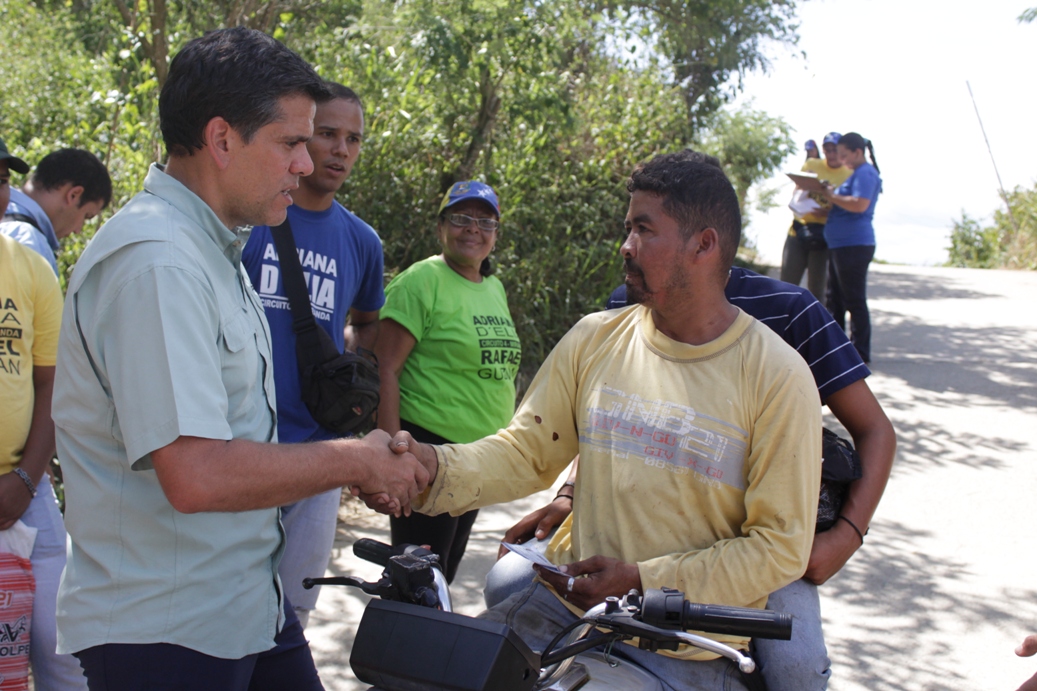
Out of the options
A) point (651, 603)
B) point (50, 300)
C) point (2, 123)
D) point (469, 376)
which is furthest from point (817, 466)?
point (2, 123)

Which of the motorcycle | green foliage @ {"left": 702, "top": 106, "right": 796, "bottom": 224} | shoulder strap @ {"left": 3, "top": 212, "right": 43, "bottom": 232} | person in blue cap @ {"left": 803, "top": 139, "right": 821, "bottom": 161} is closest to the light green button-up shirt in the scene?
the motorcycle

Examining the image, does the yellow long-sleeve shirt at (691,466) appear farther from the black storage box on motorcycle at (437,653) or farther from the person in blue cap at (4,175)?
the person in blue cap at (4,175)

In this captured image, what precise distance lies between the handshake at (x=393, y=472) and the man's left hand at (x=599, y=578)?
0.39 metres

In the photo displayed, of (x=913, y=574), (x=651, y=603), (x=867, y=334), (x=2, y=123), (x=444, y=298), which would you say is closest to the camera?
(x=651, y=603)

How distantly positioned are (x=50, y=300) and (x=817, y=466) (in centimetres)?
253

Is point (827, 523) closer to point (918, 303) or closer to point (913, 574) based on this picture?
point (913, 574)

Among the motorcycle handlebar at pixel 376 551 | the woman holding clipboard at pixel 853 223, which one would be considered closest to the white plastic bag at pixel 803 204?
the woman holding clipboard at pixel 853 223

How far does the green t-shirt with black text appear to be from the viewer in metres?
4.03

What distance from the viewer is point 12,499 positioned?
9.50 ft

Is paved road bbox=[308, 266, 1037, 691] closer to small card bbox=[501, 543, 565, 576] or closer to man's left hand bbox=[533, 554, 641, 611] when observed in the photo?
small card bbox=[501, 543, 565, 576]

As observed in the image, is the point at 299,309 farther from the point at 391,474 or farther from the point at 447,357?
the point at 391,474

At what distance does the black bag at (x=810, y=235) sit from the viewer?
8.85 metres

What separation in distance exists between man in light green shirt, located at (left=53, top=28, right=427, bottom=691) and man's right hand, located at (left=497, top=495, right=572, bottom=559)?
2.54 feet

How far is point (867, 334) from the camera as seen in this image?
862cm
